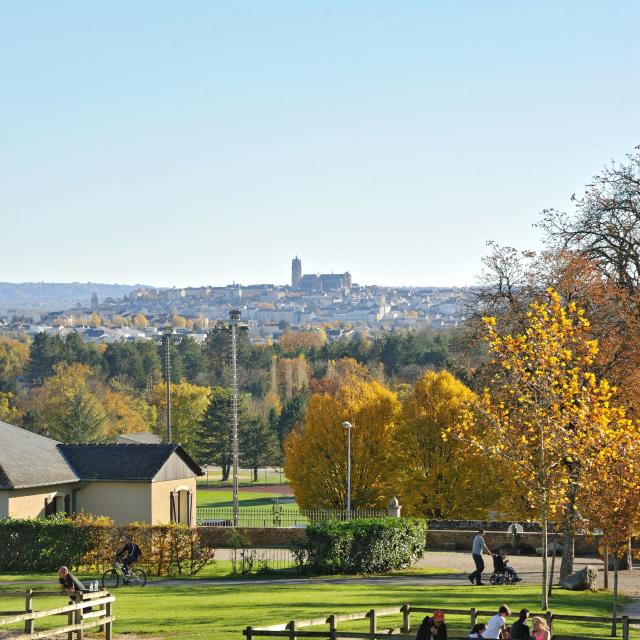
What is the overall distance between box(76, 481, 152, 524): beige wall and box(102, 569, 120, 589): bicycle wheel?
35.1 feet

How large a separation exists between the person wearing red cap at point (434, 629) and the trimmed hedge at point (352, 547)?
18544 mm

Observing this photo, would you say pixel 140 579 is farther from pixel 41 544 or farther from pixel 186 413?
pixel 186 413

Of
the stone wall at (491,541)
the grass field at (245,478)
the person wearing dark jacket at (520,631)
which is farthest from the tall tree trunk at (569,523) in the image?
the grass field at (245,478)

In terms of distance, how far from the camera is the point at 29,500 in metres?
46.0

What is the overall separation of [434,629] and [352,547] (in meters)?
19.0

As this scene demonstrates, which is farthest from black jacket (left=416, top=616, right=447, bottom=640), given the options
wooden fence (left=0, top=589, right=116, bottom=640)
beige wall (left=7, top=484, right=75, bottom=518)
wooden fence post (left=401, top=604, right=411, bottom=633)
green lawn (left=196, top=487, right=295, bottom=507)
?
green lawn (left=196, top=487, right=295, bottom=507)

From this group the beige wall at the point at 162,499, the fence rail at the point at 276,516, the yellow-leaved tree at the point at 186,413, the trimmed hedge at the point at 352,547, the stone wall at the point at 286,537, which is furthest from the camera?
the yellow-leaved tree at the point at 186,413

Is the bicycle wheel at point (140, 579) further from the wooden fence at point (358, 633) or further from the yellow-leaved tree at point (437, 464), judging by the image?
the yellow-leaved tree at point (437, 464)

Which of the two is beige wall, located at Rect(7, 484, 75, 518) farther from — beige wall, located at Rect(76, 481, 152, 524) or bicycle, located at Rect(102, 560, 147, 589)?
bicycle, located at Rect(102, 560, 147, 589)

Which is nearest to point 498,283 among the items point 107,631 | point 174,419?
point 107,631

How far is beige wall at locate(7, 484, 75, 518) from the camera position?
147 feet

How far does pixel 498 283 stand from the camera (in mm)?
44938

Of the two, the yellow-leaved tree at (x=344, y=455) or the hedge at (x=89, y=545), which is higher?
the yellow-leaved tree at (x=344, y=455)

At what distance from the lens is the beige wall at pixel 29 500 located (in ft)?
147
